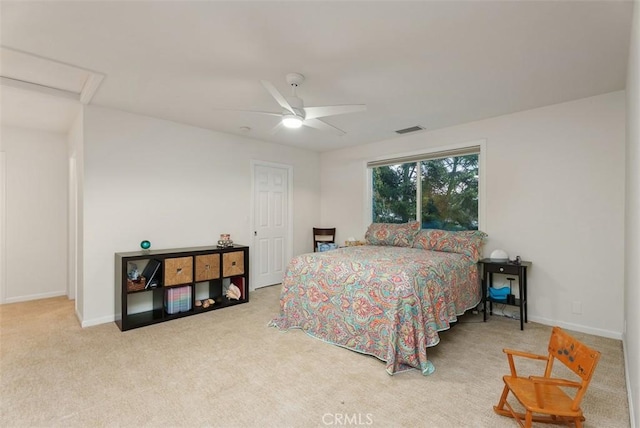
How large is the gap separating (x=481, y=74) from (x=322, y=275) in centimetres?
236

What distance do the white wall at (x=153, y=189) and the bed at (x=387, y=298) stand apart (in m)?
1.83

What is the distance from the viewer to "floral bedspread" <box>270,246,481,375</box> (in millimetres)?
2436

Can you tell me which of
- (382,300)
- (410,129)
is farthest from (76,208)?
(410,129)

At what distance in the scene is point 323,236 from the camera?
5855 millimetres

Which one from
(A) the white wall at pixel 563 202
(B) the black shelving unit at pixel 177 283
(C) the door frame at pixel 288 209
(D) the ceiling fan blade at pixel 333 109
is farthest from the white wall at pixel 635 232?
(C) the door frame at pixel 288 209

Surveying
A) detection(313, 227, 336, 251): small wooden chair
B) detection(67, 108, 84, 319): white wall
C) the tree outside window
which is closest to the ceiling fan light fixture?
detection(67, 108, 84, 319): white wall

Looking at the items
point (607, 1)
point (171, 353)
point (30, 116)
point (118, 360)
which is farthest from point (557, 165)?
point (30, 116)

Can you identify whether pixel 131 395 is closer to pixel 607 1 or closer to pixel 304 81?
pixel 304 81

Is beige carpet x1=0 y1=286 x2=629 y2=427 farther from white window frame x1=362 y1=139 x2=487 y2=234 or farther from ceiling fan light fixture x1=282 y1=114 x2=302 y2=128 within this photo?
ceiling fan light fixture x1=282 y1=114 x2=302 y2=128

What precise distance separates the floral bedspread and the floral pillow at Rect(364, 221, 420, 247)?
0.75 m

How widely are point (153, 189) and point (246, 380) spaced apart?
276 centimetres

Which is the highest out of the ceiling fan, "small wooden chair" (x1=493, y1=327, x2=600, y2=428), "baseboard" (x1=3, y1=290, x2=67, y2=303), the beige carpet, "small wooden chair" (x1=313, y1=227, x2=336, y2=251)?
the ceiling fan

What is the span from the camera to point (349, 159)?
5.61 m

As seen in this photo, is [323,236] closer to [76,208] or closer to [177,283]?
[177,283]
